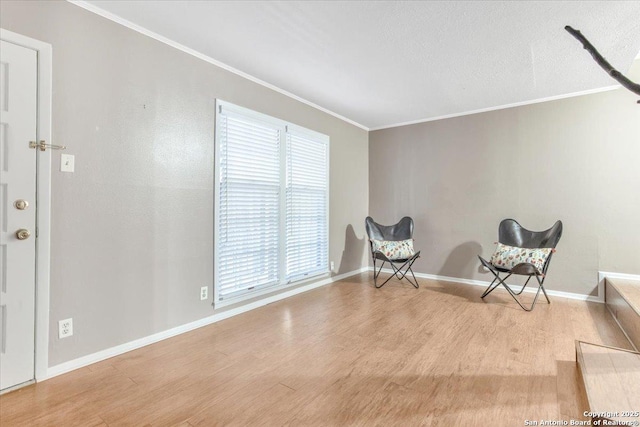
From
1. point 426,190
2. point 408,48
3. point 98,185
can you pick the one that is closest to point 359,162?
point 426,190

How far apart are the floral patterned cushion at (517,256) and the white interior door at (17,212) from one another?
4.26 meters

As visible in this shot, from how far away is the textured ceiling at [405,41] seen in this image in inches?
83.3

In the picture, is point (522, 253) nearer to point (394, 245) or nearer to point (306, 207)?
point (394, 245)

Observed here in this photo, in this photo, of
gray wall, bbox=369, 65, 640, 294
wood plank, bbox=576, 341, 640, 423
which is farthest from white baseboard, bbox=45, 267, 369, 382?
wood plank, bbox=576, 341, 640, 423

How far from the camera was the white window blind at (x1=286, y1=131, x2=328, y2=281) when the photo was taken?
12.3ft

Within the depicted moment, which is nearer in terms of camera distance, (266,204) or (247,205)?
(247,205)

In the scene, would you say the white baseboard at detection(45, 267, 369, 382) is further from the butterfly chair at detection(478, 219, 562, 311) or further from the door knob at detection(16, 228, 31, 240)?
the butterfly chair at detection(478, 219, 562, 311)

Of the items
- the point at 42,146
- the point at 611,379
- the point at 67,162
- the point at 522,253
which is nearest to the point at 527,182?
the point at 522,253

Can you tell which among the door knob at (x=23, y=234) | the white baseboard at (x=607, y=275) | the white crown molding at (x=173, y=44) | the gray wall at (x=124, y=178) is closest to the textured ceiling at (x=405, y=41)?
the white crown molding at (x=173, y=44)

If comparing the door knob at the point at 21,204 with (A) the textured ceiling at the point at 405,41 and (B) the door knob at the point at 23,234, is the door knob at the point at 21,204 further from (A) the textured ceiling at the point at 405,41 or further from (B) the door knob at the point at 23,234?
(A) the textured ceiling at the point at 405,41

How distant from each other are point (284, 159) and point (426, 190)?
2.34 meters

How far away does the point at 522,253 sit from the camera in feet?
11.6

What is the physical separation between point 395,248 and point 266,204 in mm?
1961

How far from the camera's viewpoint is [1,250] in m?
1.77
